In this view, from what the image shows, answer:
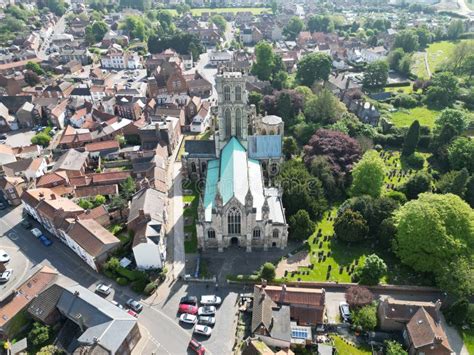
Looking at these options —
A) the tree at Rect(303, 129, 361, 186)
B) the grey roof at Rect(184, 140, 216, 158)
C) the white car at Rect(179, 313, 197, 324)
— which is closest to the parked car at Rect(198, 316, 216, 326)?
the white car at Rect(179, 313, 197, 324)

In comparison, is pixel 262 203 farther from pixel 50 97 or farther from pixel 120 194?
pixel 50 97

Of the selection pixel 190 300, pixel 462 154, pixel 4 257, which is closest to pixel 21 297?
pixel 4 257

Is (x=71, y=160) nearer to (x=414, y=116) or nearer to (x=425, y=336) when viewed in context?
(x=425, y=336)

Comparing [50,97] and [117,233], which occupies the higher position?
[50,97]

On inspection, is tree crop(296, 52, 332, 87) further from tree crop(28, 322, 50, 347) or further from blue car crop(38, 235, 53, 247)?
tree crop(28, 322, 50, 347)

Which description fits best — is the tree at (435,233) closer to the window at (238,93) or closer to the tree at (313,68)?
the window at (238,93)

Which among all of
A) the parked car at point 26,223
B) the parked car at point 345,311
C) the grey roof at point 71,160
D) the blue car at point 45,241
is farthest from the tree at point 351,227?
the parked car at point 26,223

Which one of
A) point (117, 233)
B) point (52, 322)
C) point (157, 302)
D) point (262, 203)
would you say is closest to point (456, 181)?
point (262, 203)
